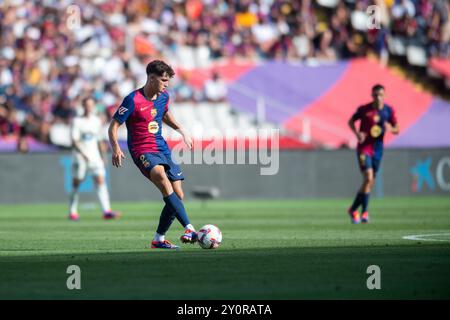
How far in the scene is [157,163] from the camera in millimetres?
13828

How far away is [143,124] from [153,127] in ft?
0.44

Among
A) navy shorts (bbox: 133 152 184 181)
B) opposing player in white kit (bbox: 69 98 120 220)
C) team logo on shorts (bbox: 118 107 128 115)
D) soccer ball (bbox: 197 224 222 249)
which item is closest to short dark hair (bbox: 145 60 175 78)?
team logo on shorts (bbox: 118 107 128 115)

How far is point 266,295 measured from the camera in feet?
30.2

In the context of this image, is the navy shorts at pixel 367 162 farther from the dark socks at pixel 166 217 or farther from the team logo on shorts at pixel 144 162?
the team logo on shorts at pixel 144 162

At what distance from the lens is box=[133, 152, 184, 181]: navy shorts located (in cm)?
1384

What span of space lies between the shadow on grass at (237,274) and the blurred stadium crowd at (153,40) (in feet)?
58.0

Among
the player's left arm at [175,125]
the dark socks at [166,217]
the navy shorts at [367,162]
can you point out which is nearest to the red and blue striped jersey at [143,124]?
the player's left arm at [175,125]

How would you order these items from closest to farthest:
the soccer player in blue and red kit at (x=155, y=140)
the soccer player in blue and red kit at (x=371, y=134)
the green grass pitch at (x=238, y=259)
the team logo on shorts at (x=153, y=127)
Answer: the green grass pitch at (x=238, y=259) < the soccer player in blue and red kit at (x=155, y=140) < the team logo on shorts at (x=153, y=127) < the soccer player in blue and red kit at (x=371, y=134)

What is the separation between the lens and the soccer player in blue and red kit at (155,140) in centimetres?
1378

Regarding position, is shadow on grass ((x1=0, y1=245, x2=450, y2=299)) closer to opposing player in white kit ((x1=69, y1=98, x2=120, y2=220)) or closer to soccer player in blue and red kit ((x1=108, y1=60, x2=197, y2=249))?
soccer player in blue and red kit ((x1=108, y1=60, x2=197, y2=249))

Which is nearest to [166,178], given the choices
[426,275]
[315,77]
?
[426,275]

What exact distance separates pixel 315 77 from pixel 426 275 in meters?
25.6
